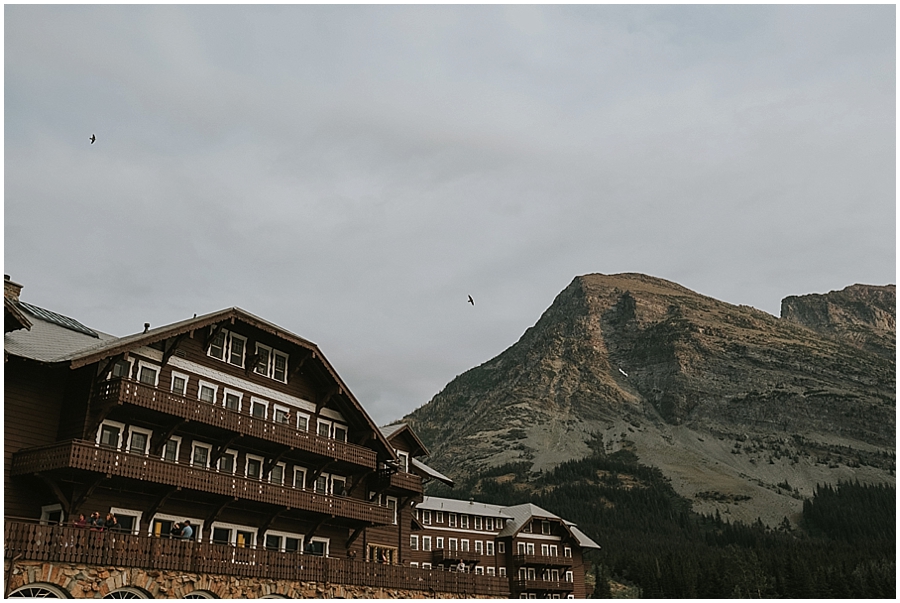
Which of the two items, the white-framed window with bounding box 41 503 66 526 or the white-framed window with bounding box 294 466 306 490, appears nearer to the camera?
the white-framed window with bounding box 41 503 66 526

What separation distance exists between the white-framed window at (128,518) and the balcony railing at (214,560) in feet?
9.98

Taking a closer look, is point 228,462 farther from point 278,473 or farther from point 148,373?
point 148,373

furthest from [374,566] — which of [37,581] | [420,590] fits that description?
[37,581]

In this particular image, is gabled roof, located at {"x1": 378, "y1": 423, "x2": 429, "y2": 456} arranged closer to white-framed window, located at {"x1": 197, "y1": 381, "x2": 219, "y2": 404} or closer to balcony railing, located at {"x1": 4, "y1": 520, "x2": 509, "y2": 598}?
balcony railing, located at {"x1": 4, "y1": 520, "x2": 509, "y2": 598}

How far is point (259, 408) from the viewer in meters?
39.8

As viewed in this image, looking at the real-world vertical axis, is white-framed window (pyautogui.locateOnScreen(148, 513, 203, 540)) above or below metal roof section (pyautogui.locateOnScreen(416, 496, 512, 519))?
below

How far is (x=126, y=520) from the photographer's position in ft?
108

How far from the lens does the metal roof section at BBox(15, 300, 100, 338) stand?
3709 centimetres

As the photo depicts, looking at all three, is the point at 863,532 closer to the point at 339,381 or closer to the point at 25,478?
the point at 339,381

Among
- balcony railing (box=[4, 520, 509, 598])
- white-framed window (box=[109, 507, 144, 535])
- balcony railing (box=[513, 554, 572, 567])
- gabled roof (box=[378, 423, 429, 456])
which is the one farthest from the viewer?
balcony railing (box=[513, 554, 572, 567])

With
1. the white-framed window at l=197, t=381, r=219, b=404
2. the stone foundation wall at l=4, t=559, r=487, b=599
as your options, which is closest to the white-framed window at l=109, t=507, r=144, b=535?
the stone foundation wall at l=4, t=559, r=487, b=599

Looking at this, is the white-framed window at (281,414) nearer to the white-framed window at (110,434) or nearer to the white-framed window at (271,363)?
the white-framed window at (271,363)

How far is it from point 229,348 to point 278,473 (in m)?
6.87

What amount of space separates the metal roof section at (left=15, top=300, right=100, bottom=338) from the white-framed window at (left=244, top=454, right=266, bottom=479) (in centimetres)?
964
